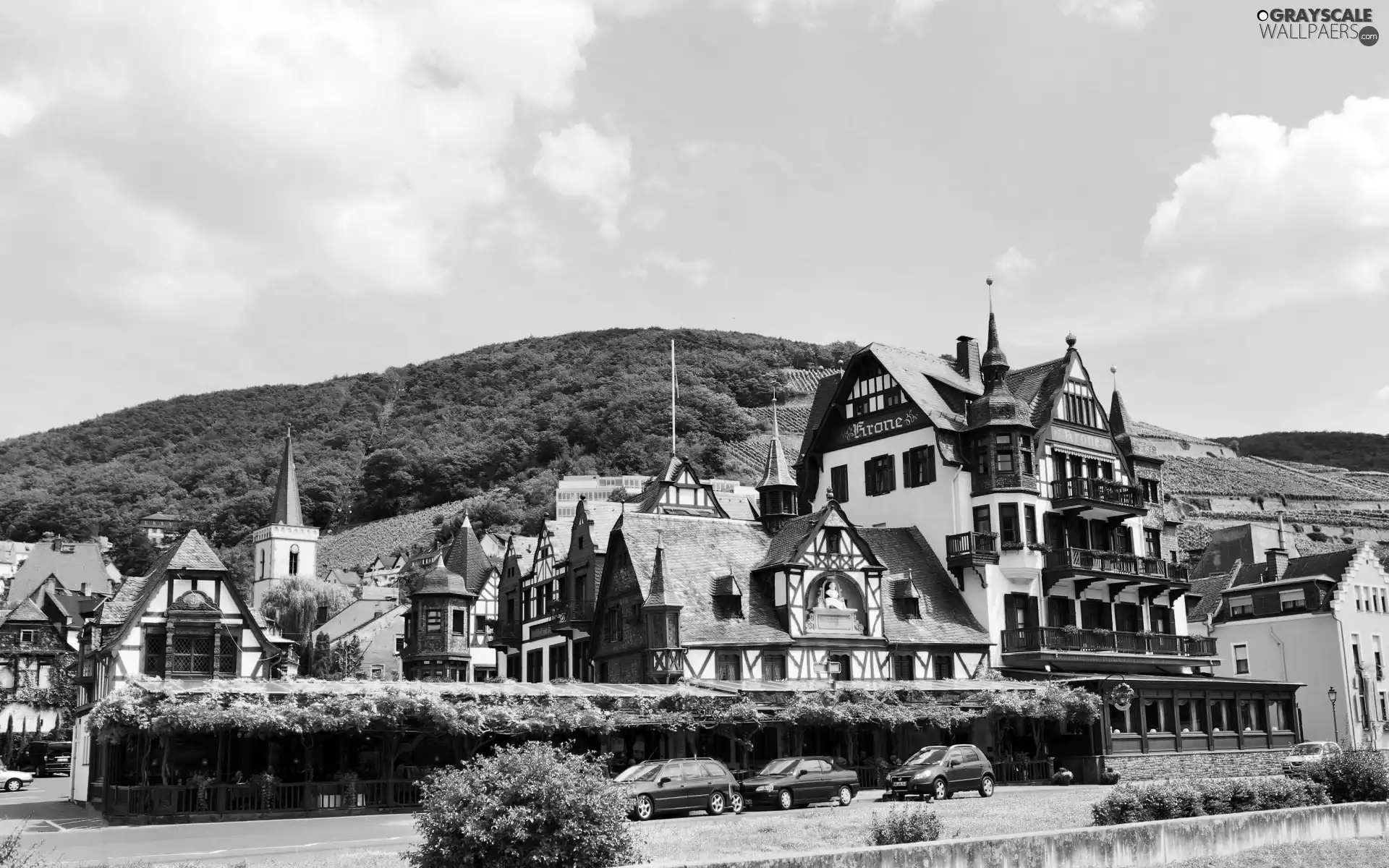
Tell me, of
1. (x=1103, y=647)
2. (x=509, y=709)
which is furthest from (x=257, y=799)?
(x=1103, y=647)

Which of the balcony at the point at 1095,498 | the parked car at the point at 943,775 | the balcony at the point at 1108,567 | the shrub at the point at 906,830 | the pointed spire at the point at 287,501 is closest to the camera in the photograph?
the shrub at the point at 906,830

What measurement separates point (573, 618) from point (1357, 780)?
3403cm

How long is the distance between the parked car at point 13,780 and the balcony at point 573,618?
22147 millimetres

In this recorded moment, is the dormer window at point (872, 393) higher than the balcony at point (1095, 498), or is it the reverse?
the dormer window at point (872, 393)

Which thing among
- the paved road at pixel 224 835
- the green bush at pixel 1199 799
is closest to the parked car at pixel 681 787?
the paved road at pixel 224 835

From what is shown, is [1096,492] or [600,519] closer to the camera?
[1096,492]

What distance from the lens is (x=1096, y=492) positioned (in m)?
60.2

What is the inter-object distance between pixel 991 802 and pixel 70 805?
94.9ft

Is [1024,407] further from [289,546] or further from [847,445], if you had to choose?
[289,546]

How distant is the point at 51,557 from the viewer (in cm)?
11325

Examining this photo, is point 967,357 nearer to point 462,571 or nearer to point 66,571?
point 462,571

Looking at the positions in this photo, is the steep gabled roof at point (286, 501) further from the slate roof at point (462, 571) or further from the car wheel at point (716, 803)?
the car wheel at point (716, 803)

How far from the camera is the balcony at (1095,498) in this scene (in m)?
58.9

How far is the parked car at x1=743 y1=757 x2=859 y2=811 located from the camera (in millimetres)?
35594
